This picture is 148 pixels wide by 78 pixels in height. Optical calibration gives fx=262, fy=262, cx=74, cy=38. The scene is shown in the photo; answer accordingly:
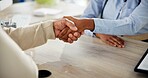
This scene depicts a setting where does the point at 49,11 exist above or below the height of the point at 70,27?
below

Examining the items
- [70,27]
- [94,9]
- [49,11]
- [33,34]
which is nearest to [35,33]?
[33,34]

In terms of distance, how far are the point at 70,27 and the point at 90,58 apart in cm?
25

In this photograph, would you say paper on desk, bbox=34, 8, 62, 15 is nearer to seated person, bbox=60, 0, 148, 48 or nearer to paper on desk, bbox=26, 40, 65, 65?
seated person, bbox=60, 0, 148, 48

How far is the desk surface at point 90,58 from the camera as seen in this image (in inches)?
41.0

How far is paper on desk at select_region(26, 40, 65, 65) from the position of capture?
→ 119cm

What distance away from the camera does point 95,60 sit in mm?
1174

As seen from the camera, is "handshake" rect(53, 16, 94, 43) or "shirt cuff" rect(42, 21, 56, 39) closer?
"shirt cuff" rect(42, 21, 56, 39)

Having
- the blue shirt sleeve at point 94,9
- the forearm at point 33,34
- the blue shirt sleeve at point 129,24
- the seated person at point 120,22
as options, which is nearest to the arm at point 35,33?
the forearm at point 33,34

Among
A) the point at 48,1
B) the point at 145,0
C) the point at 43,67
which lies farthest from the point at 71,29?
the point at 48,1

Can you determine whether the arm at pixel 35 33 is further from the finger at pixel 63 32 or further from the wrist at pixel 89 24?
the wrist at pixel 89 24

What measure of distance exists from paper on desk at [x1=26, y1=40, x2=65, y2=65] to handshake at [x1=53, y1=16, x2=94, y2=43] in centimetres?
5

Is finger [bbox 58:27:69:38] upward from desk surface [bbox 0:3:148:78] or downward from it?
upward

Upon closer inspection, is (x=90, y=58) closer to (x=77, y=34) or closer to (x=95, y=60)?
(x=95, y=60)

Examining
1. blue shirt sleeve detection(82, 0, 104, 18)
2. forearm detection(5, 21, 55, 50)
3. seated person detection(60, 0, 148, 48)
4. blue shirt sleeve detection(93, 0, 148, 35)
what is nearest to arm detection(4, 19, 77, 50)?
forearm detection(5, 21, 55, 50)
